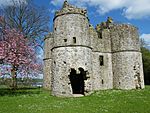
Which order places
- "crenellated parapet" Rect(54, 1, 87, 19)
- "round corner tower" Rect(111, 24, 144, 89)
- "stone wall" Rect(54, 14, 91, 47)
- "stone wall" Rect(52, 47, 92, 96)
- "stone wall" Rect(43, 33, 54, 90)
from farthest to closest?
1. "stone wall" Rect(43, 33, 54, 90)
2. "round corner tower" Rect(111, 24, 144, 89)
3. "crenellated parapet" Rect(54, 1, 87, 19)
4. "stone wall" Rect(54, 14, 91, 47)
5. "stone wall" Rect(52, 47, 92, 96)

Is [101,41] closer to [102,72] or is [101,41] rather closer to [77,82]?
[102,72]

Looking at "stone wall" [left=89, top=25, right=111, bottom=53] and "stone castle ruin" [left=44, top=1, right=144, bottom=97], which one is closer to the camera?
"stone castle ruin" [left=44, top=1, right=144, bottom=97]

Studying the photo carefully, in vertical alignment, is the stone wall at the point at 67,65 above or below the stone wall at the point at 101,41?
below

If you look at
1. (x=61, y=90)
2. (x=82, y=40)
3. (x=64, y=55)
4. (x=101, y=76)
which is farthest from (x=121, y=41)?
(x=61, y=90)

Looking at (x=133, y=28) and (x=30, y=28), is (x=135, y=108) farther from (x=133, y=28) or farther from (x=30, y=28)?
(x=30, y=28)

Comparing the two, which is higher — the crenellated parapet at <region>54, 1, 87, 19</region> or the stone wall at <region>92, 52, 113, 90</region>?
the crenellated parapet at <region>54, 1, 87, 19</region>

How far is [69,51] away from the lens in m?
24.2

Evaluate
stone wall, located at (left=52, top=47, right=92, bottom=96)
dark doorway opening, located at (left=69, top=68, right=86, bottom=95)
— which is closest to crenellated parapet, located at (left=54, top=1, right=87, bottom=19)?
stone wall, located at (left=52, top=47, right=92, bottom=96)

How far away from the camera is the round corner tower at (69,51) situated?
23.8 meters

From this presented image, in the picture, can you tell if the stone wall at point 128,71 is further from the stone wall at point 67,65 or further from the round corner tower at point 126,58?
the stone wall at point 67,65

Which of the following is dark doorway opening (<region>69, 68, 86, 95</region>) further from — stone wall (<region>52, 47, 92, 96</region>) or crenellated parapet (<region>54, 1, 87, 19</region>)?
crenellated parapet (<region>54, 1, 87, 19</region>)

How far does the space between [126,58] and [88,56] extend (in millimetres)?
6665

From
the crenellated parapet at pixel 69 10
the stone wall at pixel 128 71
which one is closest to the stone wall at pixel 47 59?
the crenellated parapet at pixel 69 10

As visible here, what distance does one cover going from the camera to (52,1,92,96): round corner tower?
23.8m
